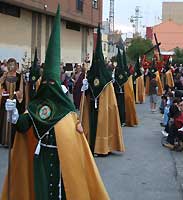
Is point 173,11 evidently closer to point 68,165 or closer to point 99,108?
point 99,108

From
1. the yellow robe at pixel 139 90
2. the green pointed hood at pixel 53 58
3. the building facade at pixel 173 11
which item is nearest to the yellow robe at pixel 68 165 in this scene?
the green pointed hood at pixel 53 58

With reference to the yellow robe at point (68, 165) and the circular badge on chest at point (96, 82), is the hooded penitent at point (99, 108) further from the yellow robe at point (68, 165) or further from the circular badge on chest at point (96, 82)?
the yellow robe at point (68, 165)

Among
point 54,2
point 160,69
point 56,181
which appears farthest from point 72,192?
point 54,2

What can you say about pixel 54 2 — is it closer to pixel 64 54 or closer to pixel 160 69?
pixel 64 54

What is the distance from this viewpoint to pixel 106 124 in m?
10.2

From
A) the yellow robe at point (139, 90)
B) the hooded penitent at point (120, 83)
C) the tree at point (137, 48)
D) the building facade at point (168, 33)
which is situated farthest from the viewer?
the building facade at point (168, 33)

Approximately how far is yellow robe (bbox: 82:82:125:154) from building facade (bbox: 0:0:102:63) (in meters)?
15.4

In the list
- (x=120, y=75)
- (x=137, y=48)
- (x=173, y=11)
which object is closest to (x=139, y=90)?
(x=120, y=75)

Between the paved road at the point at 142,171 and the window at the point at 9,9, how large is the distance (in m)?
13.9

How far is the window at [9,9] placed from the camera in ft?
82.0

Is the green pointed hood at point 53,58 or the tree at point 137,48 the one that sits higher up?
the tree at point 137,48

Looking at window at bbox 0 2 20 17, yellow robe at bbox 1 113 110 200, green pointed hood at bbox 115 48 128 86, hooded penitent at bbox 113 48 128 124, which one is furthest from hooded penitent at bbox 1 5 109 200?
window at bbox 0 2 20 17

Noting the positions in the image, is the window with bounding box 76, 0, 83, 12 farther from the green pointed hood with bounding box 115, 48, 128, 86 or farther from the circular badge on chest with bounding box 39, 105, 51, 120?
the circular badge on chest with bounding box 39, 105, 51, 120

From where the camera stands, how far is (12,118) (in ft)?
17.1
